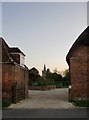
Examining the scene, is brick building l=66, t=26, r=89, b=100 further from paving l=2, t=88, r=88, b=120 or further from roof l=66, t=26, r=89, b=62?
paving l=2, t=88, r=88, b=120

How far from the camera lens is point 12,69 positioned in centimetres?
2719

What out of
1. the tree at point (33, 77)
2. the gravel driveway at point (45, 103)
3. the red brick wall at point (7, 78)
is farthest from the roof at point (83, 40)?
the tree at point (33, 77)

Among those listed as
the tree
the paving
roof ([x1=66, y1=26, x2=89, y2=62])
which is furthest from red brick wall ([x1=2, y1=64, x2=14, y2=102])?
the tree

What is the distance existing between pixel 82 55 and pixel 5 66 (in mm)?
6809

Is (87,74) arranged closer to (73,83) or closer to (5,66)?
(73,83)

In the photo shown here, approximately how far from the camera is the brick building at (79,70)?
26719 mm

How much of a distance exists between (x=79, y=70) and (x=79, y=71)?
3.6 inches

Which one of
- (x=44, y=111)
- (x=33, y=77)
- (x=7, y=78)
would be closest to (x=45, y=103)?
(x=7, y=78)

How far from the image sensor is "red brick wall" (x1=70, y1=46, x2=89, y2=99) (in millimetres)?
26781

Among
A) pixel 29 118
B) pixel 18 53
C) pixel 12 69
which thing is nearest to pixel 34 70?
pixel 18 53

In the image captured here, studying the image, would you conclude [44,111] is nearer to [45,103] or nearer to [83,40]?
[45,103]

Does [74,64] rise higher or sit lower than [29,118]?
higher

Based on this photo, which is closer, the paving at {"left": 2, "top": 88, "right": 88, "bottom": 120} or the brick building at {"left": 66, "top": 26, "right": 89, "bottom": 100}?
the paving at {"left": 2, "top": 88, "right": 88, "bottom": 120}

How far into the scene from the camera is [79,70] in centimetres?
2717
